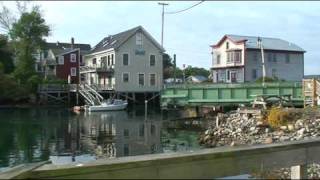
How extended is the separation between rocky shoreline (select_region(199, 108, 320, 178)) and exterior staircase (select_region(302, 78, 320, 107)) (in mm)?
3943

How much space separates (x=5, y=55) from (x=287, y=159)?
82519mm

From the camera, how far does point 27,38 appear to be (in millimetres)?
82125

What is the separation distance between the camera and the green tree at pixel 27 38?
7950cm

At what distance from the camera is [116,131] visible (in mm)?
39000

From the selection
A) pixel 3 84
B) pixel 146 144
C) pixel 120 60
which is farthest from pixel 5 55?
pixel 146 144

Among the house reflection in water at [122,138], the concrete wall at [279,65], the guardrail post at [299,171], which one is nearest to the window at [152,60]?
the concrete wall at [279,65]

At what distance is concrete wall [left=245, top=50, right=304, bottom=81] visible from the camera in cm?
7394

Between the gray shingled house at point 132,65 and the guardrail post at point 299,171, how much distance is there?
68338 millimetres

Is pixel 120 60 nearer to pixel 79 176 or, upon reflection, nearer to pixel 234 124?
pixel 234 124

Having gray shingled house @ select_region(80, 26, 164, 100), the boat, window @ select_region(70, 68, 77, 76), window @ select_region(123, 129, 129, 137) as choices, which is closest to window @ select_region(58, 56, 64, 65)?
window @ select_region(70, 68, 77, 76)

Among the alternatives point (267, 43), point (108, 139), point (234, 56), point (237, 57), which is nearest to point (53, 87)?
point (234, 56)

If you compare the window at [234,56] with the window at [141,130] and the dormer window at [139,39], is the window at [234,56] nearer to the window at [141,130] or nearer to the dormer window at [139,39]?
the dormer window at [139,39]

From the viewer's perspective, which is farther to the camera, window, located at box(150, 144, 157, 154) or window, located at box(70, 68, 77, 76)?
window, located at box(70, 68, 77, 76)

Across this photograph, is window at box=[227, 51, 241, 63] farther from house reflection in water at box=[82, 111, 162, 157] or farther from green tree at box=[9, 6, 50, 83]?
green tree at box=[9, 6, 50, 83]
